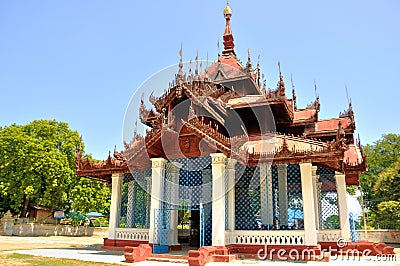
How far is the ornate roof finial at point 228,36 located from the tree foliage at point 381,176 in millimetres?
18741

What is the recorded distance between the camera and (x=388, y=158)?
37.4 metres

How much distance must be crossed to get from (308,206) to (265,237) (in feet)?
5.51

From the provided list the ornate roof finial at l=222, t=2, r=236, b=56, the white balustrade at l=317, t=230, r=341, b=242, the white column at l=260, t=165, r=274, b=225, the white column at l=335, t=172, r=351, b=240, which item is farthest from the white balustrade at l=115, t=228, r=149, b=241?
the ornate roof finial at l=222, t=2, r=236, b=56

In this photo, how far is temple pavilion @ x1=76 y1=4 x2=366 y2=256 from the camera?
1069 centimetres

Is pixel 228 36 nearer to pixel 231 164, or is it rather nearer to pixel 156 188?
pixel 231 164

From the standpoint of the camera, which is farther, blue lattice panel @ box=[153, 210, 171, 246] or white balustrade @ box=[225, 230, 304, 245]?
blue lattice panel @ box=[153, 210, 171, 246]

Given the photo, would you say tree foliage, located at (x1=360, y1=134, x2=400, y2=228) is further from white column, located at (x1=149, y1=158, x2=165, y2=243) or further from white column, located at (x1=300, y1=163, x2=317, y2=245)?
white column, located at (x1=149, y1=158, x2=165, y2=243)

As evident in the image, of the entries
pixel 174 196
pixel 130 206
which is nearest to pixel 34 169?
pixel 130 206

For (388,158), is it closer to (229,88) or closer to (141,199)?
→ (229,88)

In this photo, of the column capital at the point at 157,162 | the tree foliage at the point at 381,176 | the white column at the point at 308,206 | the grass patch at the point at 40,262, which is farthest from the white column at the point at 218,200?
the tree foliage at the point at 381,176

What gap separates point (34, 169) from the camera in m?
25.4

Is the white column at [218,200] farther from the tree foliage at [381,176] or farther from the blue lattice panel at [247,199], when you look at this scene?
the tree foliage at [381,176]

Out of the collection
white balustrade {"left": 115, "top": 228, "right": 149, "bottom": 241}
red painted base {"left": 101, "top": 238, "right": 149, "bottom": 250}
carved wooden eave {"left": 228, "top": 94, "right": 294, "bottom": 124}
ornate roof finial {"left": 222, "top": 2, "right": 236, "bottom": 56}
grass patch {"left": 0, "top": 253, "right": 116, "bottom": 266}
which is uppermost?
ornate roof finial {"left": 222, "top": 2, "right": 236, "bottom": 56}

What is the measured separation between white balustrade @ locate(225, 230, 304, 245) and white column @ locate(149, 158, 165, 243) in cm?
253
